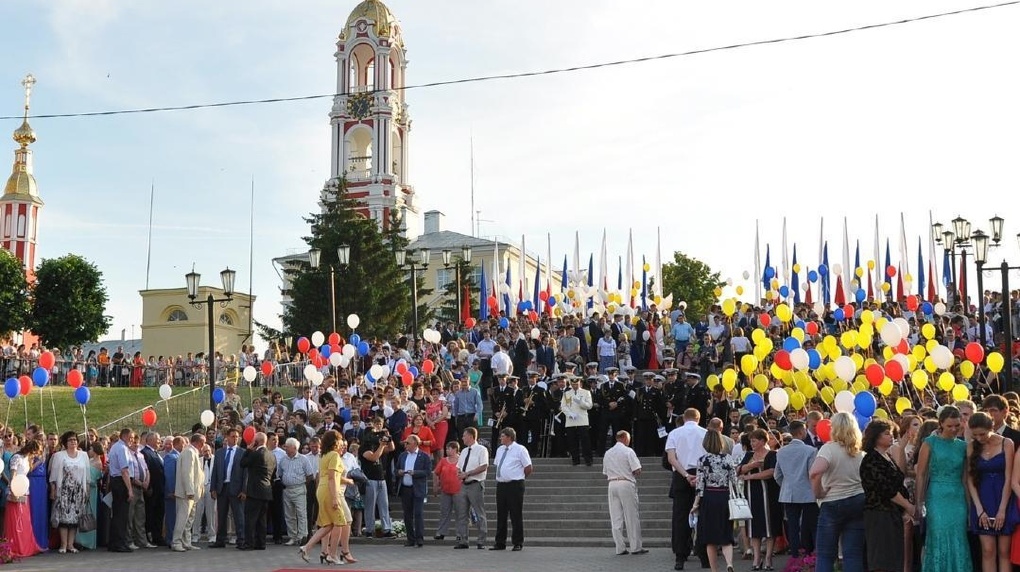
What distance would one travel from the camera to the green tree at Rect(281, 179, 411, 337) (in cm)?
4628

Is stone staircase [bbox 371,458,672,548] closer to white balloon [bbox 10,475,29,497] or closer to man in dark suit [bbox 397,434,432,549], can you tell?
man in dark suit [bbox 397,434,432,549]

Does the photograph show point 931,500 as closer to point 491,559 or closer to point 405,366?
point 491,559

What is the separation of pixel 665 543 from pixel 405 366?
9.17 metres

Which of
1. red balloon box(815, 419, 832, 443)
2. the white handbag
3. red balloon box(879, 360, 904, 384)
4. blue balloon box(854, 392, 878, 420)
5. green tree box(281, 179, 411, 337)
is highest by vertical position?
green tree box(281, 179, 411, 337)

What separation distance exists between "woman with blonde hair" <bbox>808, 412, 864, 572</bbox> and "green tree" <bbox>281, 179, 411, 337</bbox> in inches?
1445

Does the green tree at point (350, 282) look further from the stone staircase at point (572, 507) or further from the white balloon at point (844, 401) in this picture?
the white balloon at point (844, 401)

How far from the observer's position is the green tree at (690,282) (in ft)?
202

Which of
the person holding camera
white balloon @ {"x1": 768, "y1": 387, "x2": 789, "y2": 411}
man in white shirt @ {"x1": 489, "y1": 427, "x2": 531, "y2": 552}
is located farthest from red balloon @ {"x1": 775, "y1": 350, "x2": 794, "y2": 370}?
the person holding camera

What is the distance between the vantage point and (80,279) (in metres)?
58.3

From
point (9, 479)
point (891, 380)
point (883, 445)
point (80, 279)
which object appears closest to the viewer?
point (883, 445)

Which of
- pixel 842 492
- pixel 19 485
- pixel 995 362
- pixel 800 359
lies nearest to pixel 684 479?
pixel 842 492

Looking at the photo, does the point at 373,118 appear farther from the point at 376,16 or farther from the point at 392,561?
the point at 392,561

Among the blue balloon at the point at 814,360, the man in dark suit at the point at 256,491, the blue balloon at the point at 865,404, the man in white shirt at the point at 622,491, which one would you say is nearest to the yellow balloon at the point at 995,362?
the blue balloon at the point at 814,360

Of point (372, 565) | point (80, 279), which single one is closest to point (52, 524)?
point (372, 565)
